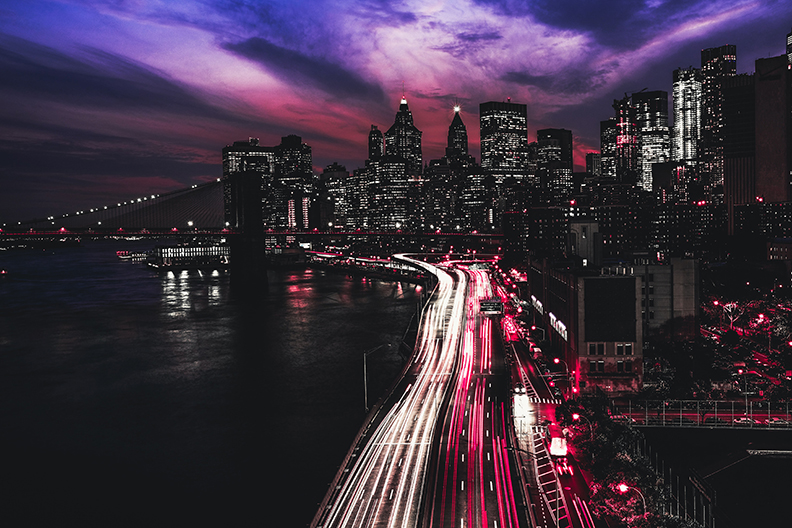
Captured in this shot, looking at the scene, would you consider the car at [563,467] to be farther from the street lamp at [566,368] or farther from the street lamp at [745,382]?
the street lamp at [566,368]

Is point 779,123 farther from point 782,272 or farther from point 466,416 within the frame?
point 466,416

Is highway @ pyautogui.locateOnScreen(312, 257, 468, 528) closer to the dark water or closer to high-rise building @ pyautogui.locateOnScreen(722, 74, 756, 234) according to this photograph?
the dark water

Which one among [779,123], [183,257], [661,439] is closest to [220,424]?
[661,439]

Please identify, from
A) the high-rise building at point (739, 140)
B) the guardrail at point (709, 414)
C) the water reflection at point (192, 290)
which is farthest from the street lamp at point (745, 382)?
the high-rise building at point (739, 140)

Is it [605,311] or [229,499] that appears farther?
[605,311]

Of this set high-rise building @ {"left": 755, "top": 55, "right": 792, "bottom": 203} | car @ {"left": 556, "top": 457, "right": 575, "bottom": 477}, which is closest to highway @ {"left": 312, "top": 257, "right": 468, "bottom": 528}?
car @ {"left": 556, "top": 457, "right": 575, "bottom": 477}

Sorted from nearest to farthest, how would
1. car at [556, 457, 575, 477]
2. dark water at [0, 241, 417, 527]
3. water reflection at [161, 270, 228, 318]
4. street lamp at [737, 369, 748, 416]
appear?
car at [556, 457, 575, 477] < dark water at [0, 241, 417, 527] < street lamp at [737, 369, 748, 416] < water reflection at [161, 270, 228, 318]

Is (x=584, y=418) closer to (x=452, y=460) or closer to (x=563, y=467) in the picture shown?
(x=563, y=467)
